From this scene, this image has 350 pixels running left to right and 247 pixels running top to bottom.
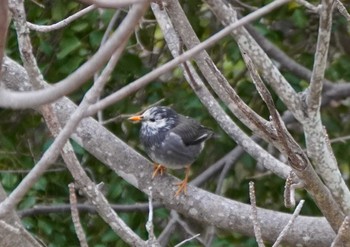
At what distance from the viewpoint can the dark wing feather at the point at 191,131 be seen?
4598mm

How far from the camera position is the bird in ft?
14.9

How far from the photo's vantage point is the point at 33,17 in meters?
4.48

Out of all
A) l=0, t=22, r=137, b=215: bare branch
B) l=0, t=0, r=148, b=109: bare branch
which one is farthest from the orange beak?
l=0, t=0, r=148, b=109: bare branch

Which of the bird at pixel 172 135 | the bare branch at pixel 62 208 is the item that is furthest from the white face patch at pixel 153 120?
the bare branch at pixel 62 208

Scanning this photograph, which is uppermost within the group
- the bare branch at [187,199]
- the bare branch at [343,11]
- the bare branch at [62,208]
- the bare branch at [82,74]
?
the bare branch at [343,11]

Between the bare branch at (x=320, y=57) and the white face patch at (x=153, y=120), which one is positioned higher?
the bare branch at (x=320, y=57)

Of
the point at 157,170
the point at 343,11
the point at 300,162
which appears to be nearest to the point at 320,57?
the point at 300,162

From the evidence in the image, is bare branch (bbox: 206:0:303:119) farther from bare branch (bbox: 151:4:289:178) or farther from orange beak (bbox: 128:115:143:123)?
orange beak (bbox: 128:115:143:123)

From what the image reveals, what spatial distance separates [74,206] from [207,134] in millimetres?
2703

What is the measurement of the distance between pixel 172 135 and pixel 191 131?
162 mm

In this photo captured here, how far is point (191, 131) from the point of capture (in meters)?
4.69

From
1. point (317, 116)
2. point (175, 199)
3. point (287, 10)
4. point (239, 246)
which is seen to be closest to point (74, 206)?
point (317, 116)

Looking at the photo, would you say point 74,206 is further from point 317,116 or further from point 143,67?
point 143,67

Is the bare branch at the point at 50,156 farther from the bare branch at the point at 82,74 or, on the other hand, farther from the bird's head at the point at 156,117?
the bird's head at the point at 156,117
